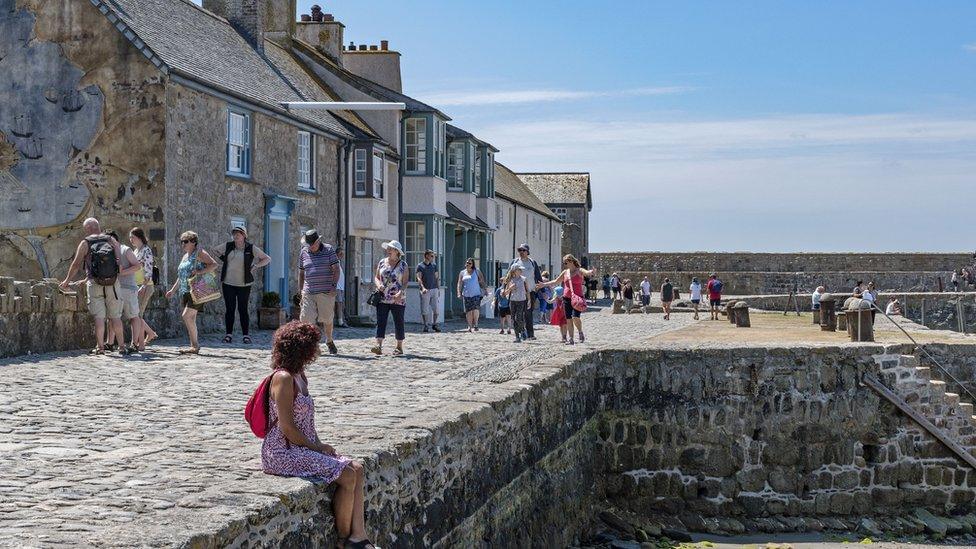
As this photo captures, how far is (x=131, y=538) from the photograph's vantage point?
484 centimetres

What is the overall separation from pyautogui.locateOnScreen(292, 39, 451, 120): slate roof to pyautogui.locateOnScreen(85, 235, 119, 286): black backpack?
1814cm

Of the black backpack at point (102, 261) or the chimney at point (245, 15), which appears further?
the chimney at point (245, 15)

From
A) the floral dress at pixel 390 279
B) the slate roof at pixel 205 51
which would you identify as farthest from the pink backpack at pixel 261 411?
the slate roof at pixel 205 51

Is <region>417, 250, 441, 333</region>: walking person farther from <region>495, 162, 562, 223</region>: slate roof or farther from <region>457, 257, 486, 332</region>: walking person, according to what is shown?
<region>495, 162, 562, 223</region>: slate roof

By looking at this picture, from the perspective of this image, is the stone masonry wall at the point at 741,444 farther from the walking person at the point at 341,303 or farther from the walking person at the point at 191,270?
the walking person at the point at 341,303

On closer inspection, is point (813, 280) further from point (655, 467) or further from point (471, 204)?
point (655, 467)

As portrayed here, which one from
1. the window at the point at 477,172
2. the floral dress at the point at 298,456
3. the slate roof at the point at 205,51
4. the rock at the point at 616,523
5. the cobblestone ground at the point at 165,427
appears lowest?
the rock at the point at 616,523

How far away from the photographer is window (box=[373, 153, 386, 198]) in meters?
29.9

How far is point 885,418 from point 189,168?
39.8 ft

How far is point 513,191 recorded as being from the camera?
2037 inches

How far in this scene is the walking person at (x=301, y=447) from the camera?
6332 mm

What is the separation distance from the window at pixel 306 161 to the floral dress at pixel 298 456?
67.5 ft

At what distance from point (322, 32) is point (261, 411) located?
98.8 ft

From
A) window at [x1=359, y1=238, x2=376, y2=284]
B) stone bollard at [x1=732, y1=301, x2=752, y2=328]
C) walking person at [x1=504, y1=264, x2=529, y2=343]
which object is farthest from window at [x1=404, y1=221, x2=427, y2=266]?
walking person at [x1=504, y1=264, x2=529, y2=343]
